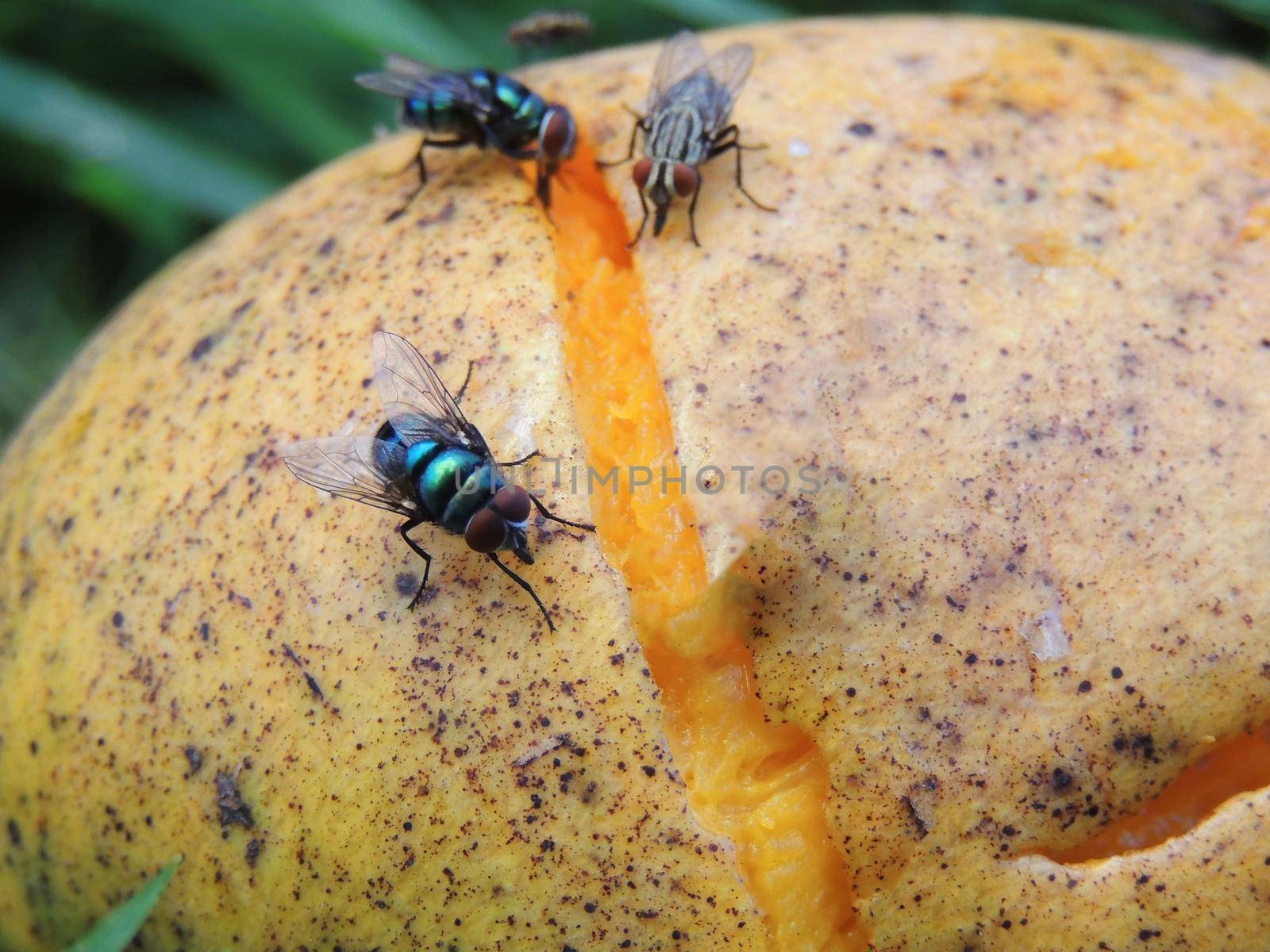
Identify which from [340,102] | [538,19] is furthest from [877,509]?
[340,102]

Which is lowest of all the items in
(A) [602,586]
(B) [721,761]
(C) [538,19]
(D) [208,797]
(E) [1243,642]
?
(D) [208,797]

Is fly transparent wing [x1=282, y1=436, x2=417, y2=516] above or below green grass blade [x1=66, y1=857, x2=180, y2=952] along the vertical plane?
above

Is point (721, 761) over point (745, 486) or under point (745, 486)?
under

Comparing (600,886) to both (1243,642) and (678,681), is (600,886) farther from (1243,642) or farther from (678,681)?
(1243,642)

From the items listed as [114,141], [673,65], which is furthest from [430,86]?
[114,141]

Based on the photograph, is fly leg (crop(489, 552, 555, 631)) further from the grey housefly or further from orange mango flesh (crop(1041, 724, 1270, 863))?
orange mango flesh (crop(1041, 724, 1270, 863))

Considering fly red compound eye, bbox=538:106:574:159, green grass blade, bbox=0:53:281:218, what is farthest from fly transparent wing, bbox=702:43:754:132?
green grass blade, bbox=0:53:281:218
